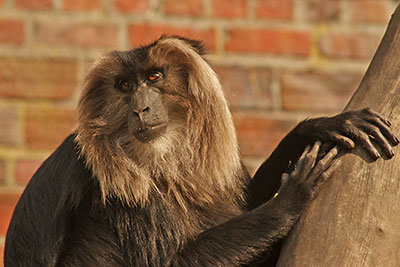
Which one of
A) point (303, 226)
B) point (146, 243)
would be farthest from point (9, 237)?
point (303, 226)

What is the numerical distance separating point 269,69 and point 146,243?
177 cm

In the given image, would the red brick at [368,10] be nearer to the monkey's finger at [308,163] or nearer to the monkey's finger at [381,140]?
the monkey's finger at [308,163]

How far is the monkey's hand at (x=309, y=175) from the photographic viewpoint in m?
2.67

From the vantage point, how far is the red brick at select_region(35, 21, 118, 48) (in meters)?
4.45

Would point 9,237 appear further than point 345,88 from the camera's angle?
No

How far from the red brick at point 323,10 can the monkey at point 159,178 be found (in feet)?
4.43

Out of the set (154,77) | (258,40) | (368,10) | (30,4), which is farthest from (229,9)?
(154,77)

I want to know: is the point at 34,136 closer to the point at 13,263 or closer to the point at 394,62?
the point at 13,263

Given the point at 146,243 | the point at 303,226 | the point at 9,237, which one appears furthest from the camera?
the point at 9,237

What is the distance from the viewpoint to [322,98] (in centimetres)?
459

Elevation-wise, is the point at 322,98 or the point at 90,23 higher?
the point at 90,23

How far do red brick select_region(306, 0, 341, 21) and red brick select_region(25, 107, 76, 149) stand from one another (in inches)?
53.1

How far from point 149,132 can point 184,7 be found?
60.6 inches

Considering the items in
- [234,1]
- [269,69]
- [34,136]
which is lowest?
[34,136]
